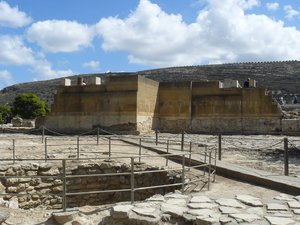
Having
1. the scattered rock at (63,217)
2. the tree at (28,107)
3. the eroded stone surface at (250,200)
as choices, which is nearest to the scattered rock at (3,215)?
the scattered rock at (63,217)

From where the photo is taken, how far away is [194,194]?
8039 mm

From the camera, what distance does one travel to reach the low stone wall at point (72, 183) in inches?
436

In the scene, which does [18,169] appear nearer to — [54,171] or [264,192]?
[54,171]

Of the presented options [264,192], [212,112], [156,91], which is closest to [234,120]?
[212,112]

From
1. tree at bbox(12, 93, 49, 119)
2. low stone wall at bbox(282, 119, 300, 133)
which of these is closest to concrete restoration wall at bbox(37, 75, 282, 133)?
low stone wall at bbox(282, 119, 300, 133)

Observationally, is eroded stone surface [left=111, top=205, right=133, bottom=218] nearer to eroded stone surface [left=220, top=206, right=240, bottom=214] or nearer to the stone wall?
eroded stone surface [left=220, top=206, right=240, bottom=214]

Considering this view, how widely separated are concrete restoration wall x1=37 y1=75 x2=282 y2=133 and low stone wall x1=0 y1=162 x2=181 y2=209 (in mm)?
9147

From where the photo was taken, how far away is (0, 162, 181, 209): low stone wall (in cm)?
1109

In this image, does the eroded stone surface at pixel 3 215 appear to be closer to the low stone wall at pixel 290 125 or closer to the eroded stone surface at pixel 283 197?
the eroded stone surface at pixel 283 197

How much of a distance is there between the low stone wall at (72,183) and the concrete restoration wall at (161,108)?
9147 mm

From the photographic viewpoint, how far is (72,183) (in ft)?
40.0

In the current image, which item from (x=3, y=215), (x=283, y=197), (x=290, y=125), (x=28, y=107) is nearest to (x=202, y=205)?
(x=283, y=197)

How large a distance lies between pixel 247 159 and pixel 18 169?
7099 mm

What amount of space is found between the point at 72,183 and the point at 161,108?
12230mm
